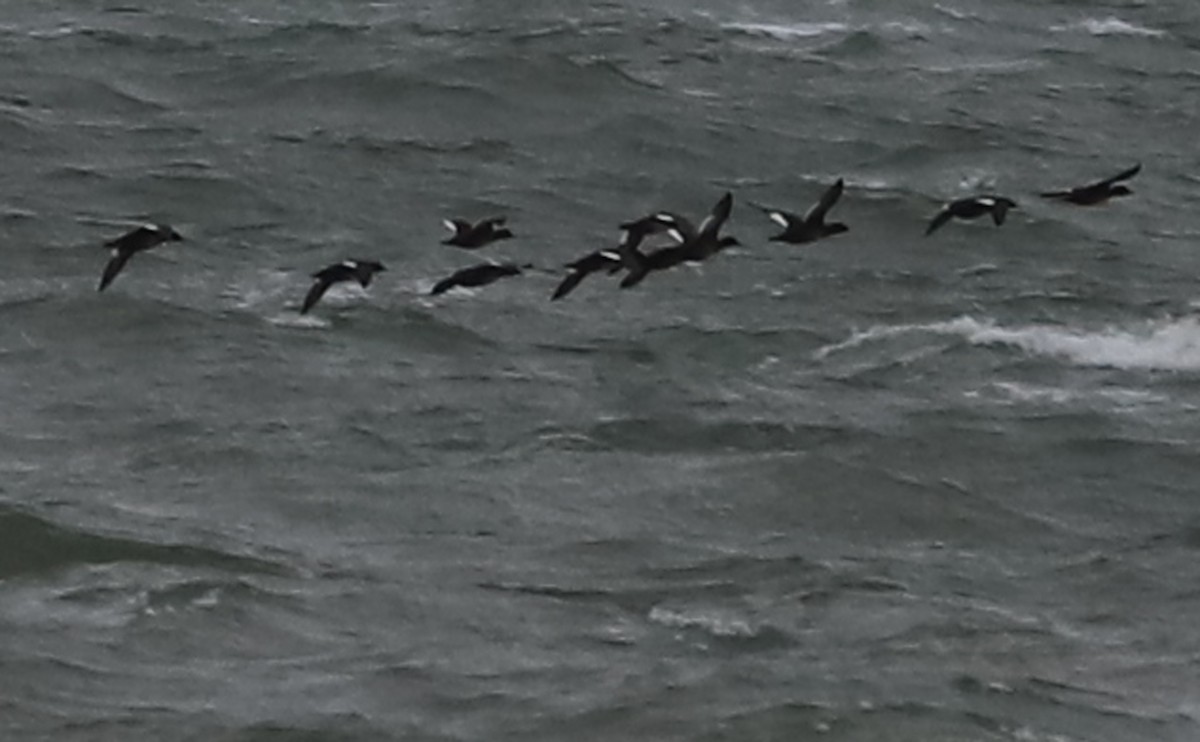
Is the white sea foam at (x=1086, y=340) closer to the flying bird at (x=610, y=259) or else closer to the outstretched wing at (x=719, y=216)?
the flying bird at (x=610, y=259)

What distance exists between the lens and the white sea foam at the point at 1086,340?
31.4 meters

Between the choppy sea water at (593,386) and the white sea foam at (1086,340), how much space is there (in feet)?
0.16

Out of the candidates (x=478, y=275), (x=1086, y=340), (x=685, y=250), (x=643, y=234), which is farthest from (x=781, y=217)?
(x=1086, y=340)

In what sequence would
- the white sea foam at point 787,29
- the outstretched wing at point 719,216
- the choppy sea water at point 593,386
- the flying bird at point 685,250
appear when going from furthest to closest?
the white sea foam at point 787,29, the choppy sea water at point 593,386, the flying bird at point 685,250, the outstretched wing at point 719,216

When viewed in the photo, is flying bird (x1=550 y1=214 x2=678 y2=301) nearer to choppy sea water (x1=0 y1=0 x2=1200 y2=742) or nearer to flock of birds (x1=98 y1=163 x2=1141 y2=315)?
flock of birds (x1=98 y1=163 x2=1141 y2=315)

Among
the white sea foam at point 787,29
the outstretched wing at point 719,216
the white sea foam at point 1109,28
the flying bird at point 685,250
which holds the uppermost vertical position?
the outstretched wing at point 719,216

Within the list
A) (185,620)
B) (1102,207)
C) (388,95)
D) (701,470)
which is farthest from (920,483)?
(388,95)

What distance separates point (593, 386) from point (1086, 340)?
4.51 meters

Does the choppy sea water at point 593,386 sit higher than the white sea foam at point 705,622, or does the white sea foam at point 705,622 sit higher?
the white sea foam at point 705,622

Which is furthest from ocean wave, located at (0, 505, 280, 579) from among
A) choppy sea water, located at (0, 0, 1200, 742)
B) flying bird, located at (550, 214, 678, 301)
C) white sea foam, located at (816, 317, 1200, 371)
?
white sea foam, located at (816, 317, 1200, 371)

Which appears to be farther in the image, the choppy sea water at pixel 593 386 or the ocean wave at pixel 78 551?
the ocean wave at pixel 78 551

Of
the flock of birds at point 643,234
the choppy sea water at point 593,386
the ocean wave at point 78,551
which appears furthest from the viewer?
the ocean wave at point 78,551

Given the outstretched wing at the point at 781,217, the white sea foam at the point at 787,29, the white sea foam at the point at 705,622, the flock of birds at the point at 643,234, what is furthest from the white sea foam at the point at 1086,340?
the white sea foam at the point at 787,29

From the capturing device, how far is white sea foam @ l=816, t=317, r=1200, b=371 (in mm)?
31359
